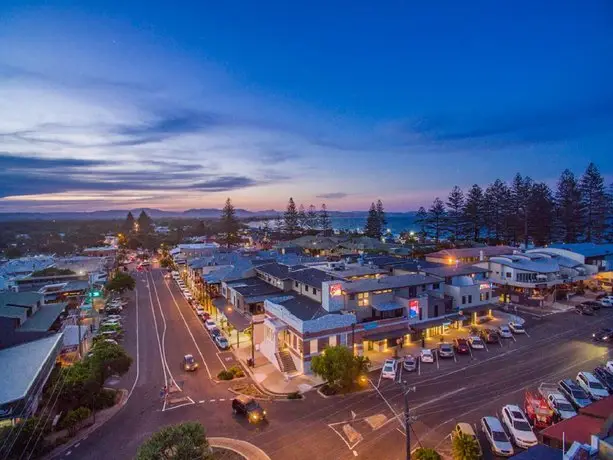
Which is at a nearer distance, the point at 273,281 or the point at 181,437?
the point at 181,437

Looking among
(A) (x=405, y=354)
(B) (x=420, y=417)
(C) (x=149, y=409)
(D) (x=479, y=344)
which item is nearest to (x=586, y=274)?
(D) (x=479, y=344)

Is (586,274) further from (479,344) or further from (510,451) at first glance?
(510,451)

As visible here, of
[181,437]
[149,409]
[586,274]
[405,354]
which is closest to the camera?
[181,437]

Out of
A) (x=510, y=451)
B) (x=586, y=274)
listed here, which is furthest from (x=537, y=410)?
(x=586, y=274)

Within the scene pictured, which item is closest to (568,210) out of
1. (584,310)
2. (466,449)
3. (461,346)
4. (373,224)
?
(584,310)

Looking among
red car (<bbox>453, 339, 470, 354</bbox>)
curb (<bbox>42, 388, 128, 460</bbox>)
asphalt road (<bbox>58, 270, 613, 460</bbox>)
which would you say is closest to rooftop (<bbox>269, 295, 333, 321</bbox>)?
asphalt road (<bbox>58, 270, 613, 460</bbox>)

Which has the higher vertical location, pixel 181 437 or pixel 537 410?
pixel 181 437

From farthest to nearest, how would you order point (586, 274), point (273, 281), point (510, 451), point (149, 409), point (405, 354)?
point (586, 274), point (273, 281), point (405, 354), point (149, 409), point (510, 451)
